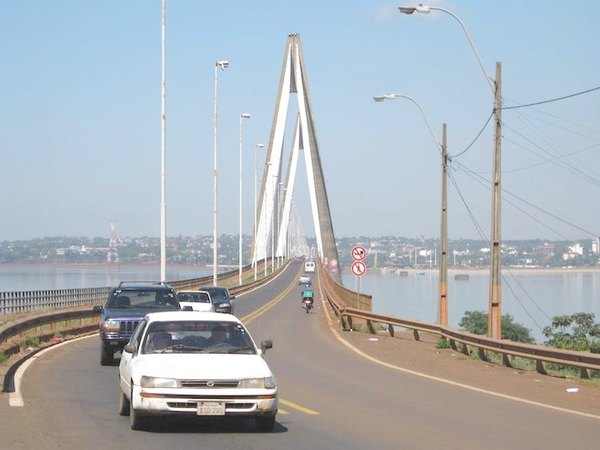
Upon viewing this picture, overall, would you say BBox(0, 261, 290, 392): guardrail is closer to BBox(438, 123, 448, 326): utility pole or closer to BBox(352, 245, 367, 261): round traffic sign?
BBox(352, 245, 367, 261): round traffic sign

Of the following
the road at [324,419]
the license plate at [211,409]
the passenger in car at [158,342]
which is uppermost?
the passenger in car at [158,342]

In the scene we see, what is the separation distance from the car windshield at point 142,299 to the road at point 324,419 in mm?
1469

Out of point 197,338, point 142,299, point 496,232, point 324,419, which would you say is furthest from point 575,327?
point 197,338

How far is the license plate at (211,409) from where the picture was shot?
1185 cm

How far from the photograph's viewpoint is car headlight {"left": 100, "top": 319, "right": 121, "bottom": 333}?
22125 millimetres

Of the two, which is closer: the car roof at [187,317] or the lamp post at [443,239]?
the car roof at [187,317]

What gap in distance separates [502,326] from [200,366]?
72989 mm

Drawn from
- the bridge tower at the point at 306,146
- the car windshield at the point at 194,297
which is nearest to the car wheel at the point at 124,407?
the car windshield at the point at 194,297

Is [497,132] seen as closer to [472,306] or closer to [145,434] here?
[145,434]

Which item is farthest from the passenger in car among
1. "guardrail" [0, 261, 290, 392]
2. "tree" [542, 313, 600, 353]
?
"tree" [542, 313, 600, 353]

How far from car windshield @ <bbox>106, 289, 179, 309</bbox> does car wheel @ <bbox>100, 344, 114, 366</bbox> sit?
1316mm

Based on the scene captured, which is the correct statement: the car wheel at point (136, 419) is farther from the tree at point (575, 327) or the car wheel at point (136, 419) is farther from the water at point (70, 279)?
the tree at point (575, 327)

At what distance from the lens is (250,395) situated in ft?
39.3

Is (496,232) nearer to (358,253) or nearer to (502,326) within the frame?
(358,253)
